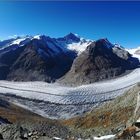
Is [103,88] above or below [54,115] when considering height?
above

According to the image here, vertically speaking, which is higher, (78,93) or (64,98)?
(78,93)

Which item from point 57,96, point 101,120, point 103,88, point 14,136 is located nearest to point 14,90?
point 57,96

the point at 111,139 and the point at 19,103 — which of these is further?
the point at 19,103

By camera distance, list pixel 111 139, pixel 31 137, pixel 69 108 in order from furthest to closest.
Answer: pixel 69 108 → pixel 31 137 → pixel 111 139

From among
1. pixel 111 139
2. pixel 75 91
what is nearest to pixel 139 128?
pixel 111 139

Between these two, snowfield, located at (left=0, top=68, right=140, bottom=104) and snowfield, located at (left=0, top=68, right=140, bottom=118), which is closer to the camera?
snowfield, located at (left=0, top=68, right=140, bottom=118)

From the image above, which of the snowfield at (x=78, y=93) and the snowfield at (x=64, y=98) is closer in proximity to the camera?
the snowfield at (x=64, y=98)

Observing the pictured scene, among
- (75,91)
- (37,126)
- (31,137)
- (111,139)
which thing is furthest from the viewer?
(75,91)

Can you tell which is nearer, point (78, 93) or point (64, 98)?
point (64, 98)

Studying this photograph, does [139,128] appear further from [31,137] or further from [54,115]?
[54,115]
